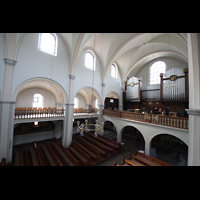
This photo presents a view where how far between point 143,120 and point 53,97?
39.5 feet

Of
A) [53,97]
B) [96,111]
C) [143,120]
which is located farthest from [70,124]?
[143,120]

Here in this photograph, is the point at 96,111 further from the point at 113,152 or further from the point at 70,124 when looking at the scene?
the point at 113,152

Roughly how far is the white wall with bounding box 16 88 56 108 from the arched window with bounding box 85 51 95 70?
674cm

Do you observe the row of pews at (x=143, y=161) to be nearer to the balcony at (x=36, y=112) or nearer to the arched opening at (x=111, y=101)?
the balcony at (x=36, y=112)

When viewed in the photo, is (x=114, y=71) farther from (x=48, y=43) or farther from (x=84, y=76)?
(x=48, y=43)

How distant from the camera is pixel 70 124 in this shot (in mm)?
10633

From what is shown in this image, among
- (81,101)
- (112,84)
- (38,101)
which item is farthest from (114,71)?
(38,101)

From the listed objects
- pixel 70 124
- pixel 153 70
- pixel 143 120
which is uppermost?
pixel 153 70

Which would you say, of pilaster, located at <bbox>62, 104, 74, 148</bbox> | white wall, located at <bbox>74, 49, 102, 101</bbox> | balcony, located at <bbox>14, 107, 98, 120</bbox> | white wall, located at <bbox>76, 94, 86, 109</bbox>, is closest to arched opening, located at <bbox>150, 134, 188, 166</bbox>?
pilaster, located at <bbox>62, 104, 74, 148</bbox>

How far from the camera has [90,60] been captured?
12906mm

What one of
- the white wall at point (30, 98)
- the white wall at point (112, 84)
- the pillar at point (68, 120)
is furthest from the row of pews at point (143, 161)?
the white wall at point (30, 98)

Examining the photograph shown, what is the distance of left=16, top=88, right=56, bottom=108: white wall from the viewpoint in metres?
12.2

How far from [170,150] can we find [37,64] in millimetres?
15622

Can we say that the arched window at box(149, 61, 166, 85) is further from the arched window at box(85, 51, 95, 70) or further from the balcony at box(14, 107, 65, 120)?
the balcony at box(14, 107, 65, 120)
